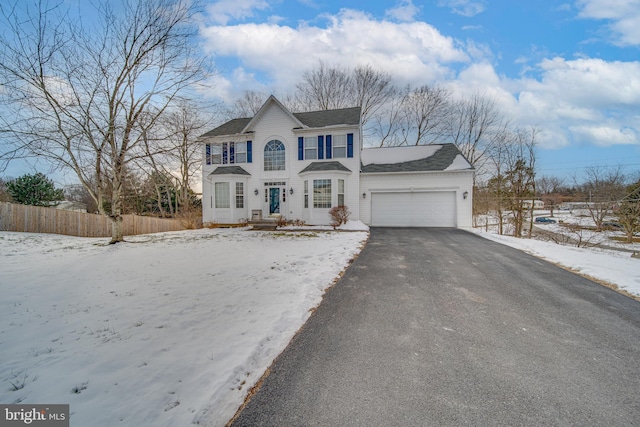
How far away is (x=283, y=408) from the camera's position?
2057 millimetres

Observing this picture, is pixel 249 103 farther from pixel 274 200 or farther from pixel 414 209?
pixel 414 209

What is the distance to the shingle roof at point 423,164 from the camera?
15.3 m

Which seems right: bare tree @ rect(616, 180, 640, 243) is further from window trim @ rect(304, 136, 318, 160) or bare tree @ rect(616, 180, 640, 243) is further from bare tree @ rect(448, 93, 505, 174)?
window trim @ rect(304, 136, 318, 160)

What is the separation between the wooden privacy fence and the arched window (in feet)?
25.4

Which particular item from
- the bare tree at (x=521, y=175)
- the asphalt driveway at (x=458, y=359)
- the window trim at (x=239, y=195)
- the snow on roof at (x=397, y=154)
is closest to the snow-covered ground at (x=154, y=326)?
the asphalt driveway at (x=458, y=359)

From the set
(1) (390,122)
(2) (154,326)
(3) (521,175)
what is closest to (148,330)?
(2) (154,326)

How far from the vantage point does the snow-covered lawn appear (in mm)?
2068

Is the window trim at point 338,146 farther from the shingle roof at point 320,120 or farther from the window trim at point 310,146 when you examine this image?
the window trim at point 310,146

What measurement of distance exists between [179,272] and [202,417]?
4.29m

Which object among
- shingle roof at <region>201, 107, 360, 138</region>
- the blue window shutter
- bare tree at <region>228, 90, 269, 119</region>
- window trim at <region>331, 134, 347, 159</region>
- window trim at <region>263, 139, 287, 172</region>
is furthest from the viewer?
bare tree at <region>228, 90, 269, 119</region>

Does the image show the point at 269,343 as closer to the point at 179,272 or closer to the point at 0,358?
the point at 0,358

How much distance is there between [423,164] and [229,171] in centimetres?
1143

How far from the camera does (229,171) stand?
1551 cm

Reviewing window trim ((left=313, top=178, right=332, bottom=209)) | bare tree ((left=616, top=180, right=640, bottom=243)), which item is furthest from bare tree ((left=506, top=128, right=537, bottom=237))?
window trim ((left=313, top=178, right=332, bottom=209))
